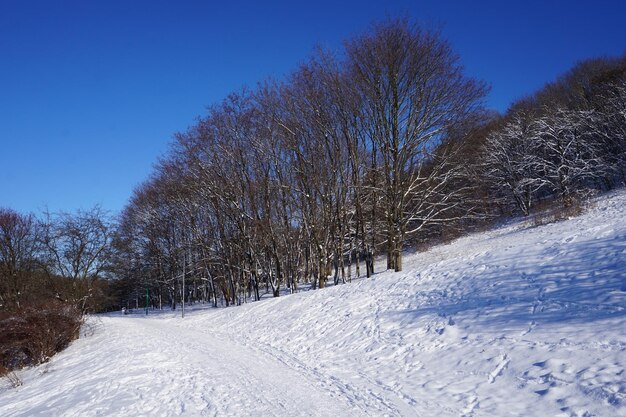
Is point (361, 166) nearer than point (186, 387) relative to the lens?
No

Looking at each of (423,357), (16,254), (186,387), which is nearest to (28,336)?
(186,387)

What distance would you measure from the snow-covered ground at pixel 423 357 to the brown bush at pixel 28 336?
2929 millimetres

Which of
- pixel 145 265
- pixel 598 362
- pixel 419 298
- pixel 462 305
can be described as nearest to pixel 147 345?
pixel 419 298

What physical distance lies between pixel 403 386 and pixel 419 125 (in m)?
15.8

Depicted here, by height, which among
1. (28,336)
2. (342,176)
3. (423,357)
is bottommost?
(423,357)

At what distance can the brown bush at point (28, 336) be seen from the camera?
16.2 meters

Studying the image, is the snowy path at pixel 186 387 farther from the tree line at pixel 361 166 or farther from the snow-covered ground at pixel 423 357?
the tree line at pixel 361 166

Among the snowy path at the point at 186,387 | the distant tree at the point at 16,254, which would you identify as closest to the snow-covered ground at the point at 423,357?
the snowy path at the point at 186,387

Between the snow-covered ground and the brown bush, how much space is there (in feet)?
9.61

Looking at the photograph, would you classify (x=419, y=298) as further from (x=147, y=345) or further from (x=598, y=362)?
(x=147, y=345)

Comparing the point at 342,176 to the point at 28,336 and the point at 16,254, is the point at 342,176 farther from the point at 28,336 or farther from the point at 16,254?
the point at 16,254

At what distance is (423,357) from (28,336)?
53.9ft

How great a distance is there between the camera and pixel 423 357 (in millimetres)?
7879

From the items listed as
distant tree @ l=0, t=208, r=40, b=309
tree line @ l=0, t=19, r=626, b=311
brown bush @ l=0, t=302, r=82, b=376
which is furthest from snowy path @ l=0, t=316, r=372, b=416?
distant tree @ l=0, t=208, r=40, b=309
